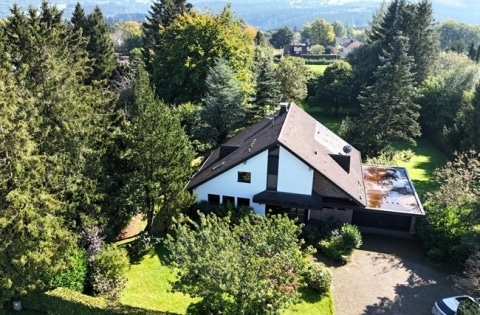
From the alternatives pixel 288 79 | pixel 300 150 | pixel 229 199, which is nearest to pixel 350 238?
pixel 300 150

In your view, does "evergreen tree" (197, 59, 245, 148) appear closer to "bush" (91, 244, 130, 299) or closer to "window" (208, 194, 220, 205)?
"window" (208, 194, 220, 205)

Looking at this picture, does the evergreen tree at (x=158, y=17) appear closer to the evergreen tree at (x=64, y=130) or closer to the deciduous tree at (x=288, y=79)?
the deciduous tree at (x=288, y=79)

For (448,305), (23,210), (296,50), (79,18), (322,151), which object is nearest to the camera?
(23,210)

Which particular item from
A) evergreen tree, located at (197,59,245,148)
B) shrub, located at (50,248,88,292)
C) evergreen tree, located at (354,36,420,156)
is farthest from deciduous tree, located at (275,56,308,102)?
shrub, located at (50,248,88,292)

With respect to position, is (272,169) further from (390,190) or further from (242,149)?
(390,190)

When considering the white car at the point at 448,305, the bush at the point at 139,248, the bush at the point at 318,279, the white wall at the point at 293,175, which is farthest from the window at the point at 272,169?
the white car at the point at 448,305

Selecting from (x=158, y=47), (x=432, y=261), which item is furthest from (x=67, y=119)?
(x=158, y=47)

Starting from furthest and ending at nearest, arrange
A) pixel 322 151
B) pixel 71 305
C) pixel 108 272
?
pixel 322 151 → pixel 108 272 → pixel 71 305

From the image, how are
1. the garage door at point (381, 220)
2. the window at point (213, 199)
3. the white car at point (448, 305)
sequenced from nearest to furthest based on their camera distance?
the white car at point (448, 305) → the garage door at point (381, 220) → the window at point (213, 199)
